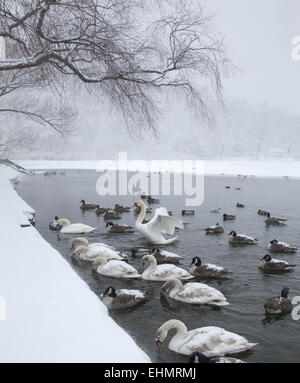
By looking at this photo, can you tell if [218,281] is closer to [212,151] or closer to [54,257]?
[54,257]

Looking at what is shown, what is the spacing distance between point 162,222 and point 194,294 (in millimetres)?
5610

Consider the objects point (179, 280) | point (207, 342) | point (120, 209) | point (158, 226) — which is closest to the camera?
point (207, 342)

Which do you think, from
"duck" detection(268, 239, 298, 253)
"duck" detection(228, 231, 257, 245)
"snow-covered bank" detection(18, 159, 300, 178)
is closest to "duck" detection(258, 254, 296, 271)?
"duck" detection(268, 239, 298, 253)

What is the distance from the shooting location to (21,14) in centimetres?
804

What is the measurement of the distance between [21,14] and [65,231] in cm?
815

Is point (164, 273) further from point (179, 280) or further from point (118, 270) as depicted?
point (118, 270)

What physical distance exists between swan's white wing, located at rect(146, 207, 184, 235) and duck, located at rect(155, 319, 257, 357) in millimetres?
7091

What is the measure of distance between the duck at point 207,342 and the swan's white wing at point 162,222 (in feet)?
23.3

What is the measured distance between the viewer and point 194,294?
8.05 m

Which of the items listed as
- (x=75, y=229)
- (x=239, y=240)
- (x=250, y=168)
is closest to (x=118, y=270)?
(x=239, y=240)

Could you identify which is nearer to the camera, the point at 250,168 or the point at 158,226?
the point at 158,226

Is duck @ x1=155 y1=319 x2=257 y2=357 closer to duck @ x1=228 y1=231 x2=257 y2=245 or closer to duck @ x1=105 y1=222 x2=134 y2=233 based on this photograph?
duck @ x1=228 y1=231 x2=257 y2=245

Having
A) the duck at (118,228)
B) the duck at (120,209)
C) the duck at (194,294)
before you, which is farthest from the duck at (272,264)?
the duck at (120,209)

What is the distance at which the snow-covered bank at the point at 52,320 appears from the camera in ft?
14.5
